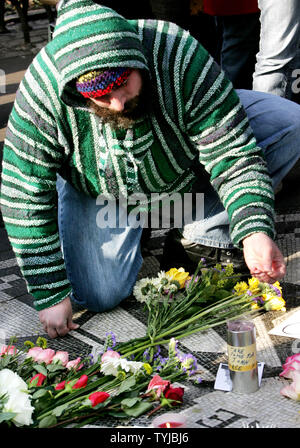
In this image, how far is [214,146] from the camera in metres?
2.27

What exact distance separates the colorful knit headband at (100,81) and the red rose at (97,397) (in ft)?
2.69

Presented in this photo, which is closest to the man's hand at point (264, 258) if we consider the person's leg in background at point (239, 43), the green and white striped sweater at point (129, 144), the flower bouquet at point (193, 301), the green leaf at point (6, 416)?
the green and white striped sweater at point (129, 144)

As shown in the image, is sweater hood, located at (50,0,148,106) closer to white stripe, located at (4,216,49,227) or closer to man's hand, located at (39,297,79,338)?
white stripe, located at (4,216,49,227)

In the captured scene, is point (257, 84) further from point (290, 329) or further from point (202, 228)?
point (290, 329)

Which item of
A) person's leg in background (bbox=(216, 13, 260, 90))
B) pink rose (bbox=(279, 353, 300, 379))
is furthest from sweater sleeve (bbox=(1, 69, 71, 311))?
person's leg in background (bbox=(216, 13, 260, 90))

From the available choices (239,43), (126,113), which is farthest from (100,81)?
(239,43)

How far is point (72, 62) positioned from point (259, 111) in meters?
0.85

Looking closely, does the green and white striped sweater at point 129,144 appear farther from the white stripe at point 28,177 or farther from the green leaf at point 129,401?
the green leaf at point 129,401

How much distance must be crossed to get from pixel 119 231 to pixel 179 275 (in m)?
0.28

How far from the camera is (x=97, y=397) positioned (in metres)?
1.78

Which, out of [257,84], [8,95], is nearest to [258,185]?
[257,84]

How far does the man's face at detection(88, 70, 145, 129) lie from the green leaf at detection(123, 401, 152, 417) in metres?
0.83

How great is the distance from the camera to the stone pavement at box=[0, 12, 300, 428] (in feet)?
5.97

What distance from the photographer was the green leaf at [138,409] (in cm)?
179
